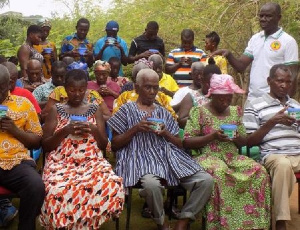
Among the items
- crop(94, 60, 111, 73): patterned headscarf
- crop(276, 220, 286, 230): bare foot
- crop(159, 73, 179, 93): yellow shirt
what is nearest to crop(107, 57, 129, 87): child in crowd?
crop(94, 60, 111, 73): patterned headscarf

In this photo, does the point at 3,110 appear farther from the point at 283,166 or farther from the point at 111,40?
the point at 111,40

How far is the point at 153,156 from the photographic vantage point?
15.8 feet

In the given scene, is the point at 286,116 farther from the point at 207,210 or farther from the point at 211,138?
the point at 207,210

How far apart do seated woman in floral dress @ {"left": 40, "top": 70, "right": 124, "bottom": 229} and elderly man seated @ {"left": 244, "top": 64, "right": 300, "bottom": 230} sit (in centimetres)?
153

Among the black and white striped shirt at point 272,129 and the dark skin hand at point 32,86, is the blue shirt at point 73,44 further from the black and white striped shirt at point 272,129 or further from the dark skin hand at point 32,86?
the black and white striped shirt at point 272,129

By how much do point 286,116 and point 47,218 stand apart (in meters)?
2.47

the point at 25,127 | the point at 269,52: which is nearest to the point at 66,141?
the point at 25,127

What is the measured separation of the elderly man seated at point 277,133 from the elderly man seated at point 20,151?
7.16 ft

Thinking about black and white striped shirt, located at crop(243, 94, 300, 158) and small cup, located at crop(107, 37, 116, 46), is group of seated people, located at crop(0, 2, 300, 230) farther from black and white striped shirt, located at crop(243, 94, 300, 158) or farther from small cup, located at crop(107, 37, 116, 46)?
small cup, located at crop(107, 37, 116, 46)

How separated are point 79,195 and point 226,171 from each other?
1433 millimetres

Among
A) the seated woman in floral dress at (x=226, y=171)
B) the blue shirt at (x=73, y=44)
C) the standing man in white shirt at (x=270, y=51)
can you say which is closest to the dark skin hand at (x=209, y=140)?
the seated woman in floral dress at (x=226, y=171)

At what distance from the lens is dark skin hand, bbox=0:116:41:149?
14.2 ft

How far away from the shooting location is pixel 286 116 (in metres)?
4.86

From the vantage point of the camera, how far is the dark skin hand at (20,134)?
14.2ft
